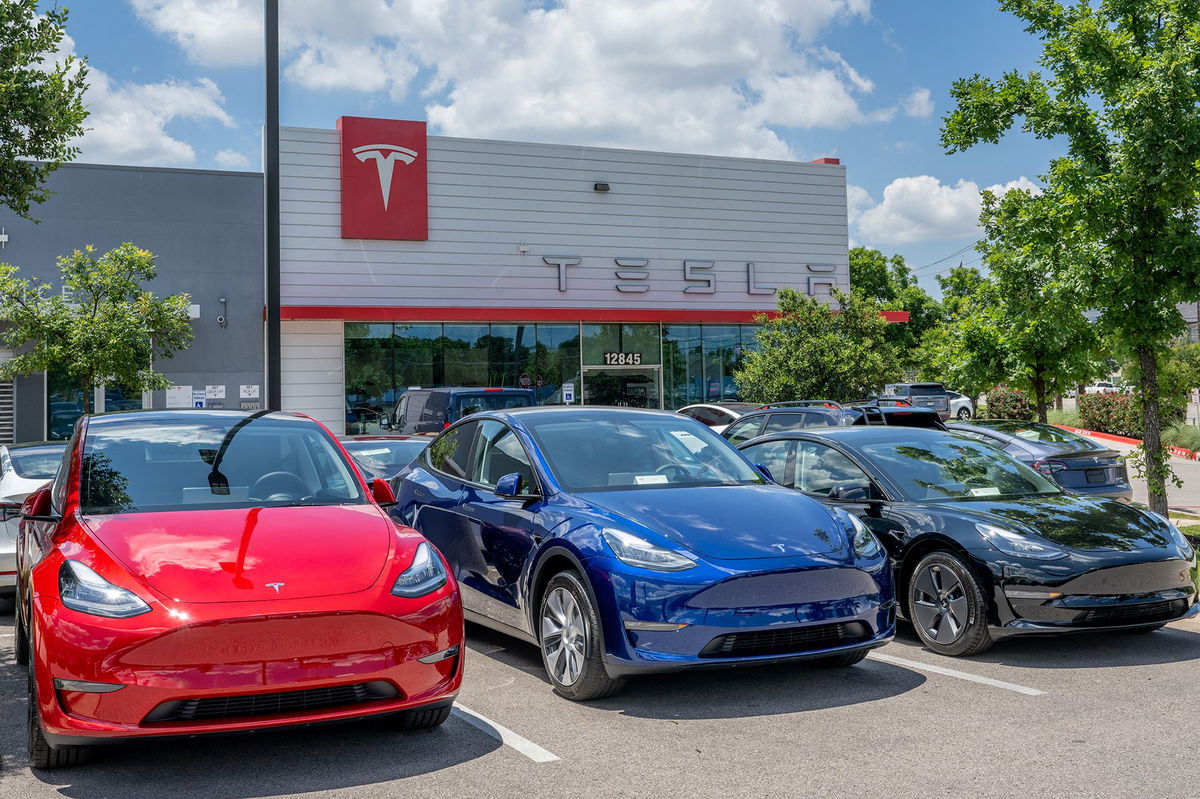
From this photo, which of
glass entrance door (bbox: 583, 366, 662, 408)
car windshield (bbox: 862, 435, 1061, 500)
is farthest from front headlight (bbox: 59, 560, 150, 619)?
glass entrance door (bbox: 583, 366, 662, 408)

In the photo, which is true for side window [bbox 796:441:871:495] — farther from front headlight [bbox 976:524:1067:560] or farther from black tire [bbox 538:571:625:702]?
black tire [bbox 538:571:625:702]

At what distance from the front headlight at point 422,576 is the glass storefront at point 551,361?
21.6 meters

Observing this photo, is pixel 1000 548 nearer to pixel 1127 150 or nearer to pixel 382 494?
pixel 382 494

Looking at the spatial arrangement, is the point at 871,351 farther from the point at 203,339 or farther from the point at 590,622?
the point at 590,622

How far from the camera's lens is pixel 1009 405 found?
39.4 m

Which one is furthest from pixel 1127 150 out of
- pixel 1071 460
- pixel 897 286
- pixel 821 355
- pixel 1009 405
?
pixel 897 286

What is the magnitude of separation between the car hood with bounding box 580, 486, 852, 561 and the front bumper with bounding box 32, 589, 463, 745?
172 cm

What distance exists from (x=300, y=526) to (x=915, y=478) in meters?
4.44

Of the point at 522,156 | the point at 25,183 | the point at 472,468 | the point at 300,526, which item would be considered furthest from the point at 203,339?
the point at 300,526

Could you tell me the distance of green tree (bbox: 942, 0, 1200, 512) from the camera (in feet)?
33.3

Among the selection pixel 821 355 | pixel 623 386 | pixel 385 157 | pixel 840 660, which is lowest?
pixel 840 660

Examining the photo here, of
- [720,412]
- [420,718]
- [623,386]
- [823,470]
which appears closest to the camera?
[420,718]

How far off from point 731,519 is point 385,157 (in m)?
24.1

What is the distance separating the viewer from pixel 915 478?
7676 mm
